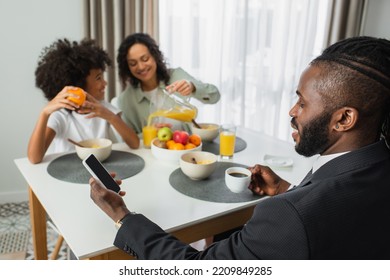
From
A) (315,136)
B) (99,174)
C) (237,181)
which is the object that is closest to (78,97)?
(99,174)

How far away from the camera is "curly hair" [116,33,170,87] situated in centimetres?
219

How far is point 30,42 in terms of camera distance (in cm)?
244

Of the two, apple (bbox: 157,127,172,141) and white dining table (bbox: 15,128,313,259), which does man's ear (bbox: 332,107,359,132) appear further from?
apple (bbox: 157,127,172,141)

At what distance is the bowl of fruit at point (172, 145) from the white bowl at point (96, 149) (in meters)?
0.20

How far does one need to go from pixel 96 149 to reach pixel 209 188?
531 mm

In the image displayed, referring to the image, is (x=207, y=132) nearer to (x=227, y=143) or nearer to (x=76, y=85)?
(x=227, y=143)

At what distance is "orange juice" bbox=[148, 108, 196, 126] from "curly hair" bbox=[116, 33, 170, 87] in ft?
1.74

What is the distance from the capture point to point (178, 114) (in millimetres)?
1848

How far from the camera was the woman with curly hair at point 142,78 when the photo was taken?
7.13 ft

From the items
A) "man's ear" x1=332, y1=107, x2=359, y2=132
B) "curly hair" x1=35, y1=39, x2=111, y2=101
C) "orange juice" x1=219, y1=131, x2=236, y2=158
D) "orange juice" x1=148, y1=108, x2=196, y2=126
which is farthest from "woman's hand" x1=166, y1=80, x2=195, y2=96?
"man's ear" x1=332, y1=107, x2=359, y2=132

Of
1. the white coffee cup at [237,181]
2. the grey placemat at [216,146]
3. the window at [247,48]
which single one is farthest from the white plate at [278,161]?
the window at [247,48]
